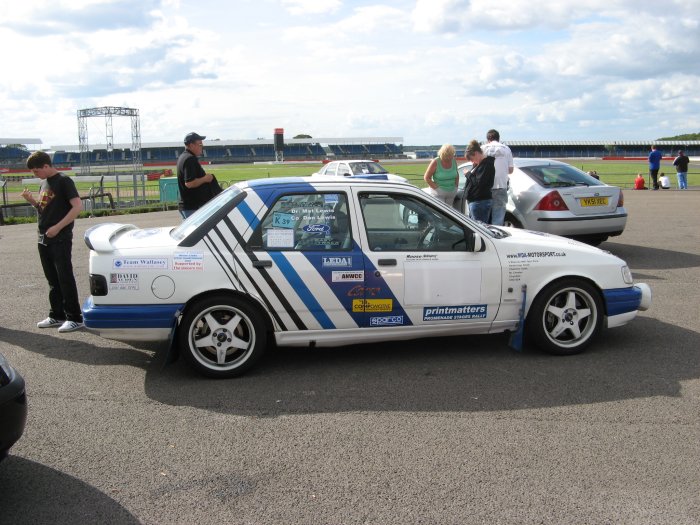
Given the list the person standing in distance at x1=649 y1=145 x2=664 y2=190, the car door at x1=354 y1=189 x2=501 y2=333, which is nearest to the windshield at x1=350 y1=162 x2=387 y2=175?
the person standing in distance at x1=649 y1=145 x2=664 y2=190

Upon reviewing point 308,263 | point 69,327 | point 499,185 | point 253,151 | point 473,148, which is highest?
point 253,151

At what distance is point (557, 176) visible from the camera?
409 inches

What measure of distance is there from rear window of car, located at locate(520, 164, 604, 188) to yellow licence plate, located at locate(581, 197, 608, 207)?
0.33 meters

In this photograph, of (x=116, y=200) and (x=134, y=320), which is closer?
(x=134, y=320)

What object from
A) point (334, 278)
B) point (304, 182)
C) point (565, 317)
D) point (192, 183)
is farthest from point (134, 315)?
Answer: point (565, 317)

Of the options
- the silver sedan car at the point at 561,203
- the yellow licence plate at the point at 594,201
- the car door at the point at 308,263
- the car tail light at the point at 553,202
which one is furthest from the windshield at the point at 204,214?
the yellow licence plate at the point at 594,201

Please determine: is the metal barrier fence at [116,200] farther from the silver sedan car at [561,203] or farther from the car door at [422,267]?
the car door at [422,267]

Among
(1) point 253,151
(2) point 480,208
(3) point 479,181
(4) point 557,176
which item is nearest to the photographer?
(3) point 479,181

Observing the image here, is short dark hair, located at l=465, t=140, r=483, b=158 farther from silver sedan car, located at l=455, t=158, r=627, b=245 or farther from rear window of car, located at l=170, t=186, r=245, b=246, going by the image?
rear window of car, located at l=170, t=186, r=245, b=246

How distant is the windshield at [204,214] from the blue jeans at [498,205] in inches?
201

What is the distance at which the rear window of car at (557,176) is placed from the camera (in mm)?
10258

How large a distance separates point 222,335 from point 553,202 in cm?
645

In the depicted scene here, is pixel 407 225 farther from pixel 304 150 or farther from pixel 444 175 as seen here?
pixel 304 150

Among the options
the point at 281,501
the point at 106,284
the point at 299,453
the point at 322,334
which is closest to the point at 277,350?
the point at 322,334
